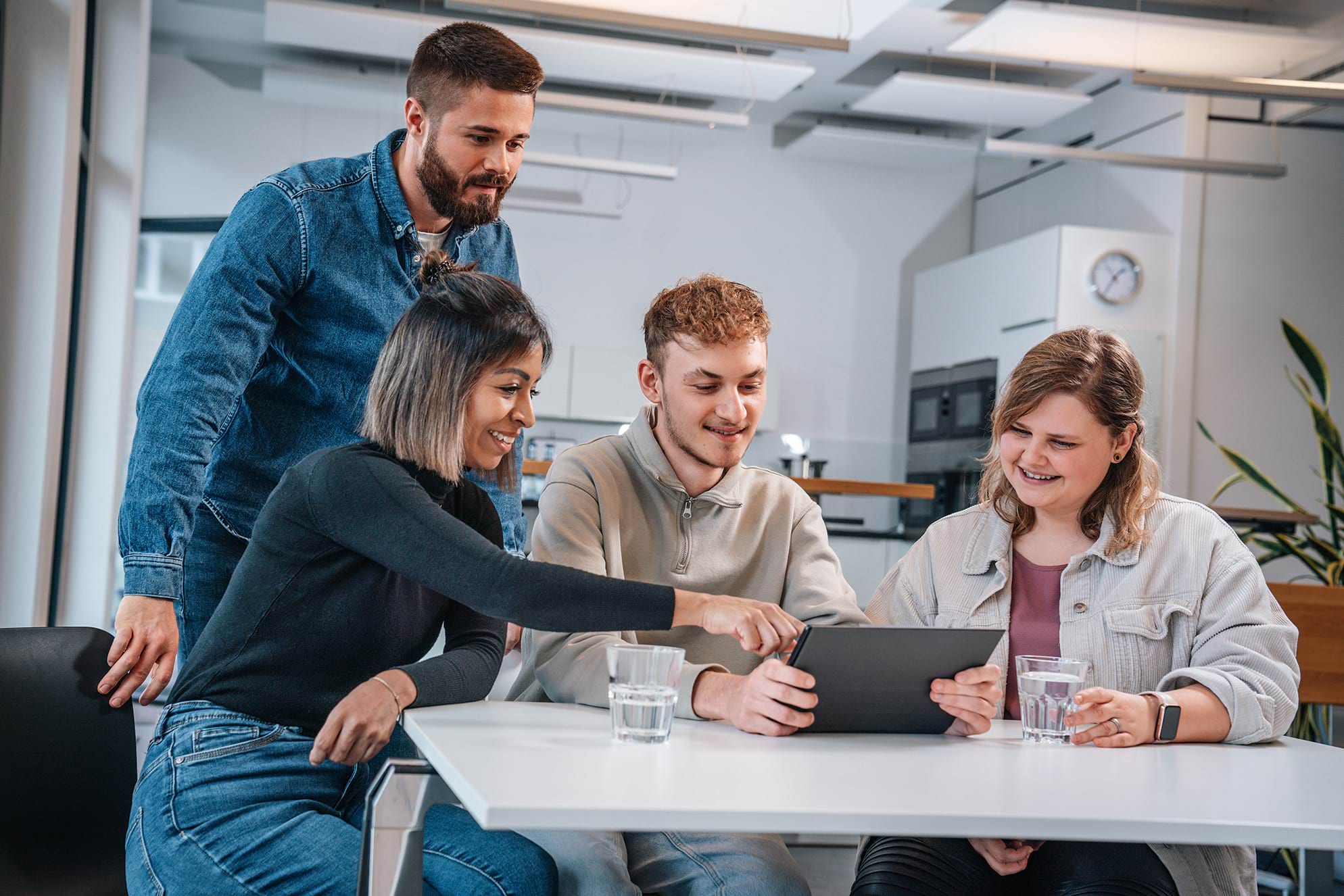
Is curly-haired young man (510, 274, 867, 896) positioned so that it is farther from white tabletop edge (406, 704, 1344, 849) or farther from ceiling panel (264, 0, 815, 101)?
ceiling panel (264, 0, 815, 101)

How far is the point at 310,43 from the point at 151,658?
4.93 meters

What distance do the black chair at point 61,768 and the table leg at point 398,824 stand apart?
1.58 feet

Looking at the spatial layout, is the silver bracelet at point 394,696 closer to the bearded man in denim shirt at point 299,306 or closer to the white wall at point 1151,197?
the bearded man in denim shirt at point 299,306

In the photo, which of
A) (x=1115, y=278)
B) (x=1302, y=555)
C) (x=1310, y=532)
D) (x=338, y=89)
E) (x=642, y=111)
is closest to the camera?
(x=1302, y=555)

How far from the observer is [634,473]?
1.78 meters

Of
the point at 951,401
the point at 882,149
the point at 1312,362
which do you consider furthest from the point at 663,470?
the point at 882,149

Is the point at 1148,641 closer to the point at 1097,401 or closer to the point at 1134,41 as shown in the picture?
the point at 1097,401

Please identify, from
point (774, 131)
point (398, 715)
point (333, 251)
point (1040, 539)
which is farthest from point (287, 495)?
point (774, 131)

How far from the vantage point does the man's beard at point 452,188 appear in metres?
1.81

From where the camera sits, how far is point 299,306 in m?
1.79

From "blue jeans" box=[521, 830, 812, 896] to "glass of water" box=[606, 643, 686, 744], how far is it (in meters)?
0.18

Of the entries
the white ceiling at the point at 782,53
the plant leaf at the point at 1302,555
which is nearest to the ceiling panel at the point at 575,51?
the white ceiling at the point at 782,53

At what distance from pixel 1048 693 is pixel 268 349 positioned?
1.17 metres

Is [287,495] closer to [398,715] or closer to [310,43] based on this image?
[398,715]
